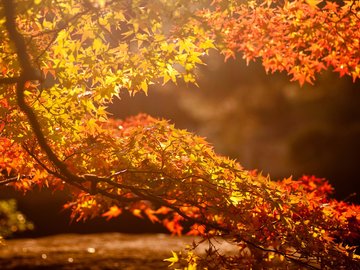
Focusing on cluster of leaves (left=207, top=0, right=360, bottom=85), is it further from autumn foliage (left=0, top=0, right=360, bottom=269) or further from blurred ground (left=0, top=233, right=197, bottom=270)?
blurred ground (left=0, top=233, right=197, bottom=270)

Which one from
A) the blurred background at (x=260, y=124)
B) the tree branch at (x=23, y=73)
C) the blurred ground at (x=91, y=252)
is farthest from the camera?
the blurred background at (x=260, y=124)

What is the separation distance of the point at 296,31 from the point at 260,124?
15.5 metres

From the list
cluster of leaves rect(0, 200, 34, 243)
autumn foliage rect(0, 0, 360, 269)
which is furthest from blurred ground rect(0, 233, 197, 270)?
autumn foliage rect(0, 0, 360, 269)

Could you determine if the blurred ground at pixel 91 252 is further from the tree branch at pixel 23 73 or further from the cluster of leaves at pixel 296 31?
the tree branch at pixel 23 73

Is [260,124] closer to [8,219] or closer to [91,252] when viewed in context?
[91,252]

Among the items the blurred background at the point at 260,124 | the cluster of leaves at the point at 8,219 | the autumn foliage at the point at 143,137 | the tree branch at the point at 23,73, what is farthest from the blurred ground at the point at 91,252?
the tree branch at the point at 23,73

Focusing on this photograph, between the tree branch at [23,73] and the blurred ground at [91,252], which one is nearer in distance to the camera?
the tree branch at [23,73]

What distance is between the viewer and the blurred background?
18141 mm

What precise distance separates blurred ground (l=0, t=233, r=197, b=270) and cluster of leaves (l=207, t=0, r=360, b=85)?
651cm

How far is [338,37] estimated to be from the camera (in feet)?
16.2

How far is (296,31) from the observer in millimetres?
5043

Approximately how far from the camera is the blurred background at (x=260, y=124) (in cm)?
1814

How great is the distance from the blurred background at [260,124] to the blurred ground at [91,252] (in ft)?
7.07

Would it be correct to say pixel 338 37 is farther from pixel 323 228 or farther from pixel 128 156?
pixel 128 156
